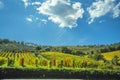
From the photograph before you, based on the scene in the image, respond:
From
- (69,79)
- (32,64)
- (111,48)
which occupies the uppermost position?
(111,48)

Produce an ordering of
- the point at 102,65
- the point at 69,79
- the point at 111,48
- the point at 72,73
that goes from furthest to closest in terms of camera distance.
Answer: the point at 111,48
the point at 102,65
the point at 72,73
the point at 69,79

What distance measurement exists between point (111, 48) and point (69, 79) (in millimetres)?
81882

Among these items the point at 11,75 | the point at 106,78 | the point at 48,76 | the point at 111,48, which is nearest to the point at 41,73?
the point at 48,76

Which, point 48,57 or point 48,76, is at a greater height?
point 48,57

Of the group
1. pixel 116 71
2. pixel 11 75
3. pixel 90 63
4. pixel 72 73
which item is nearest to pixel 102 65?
Answer: pixel 90 63

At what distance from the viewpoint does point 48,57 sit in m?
111

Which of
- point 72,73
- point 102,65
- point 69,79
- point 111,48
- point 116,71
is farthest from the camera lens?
point 111,48

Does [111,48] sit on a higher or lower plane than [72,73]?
higher

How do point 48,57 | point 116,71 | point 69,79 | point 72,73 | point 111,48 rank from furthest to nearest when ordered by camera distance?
point 111,48 < point 48,57 < point 116,71 < point 72,73 < point 69,79

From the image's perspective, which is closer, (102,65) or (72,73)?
(72,73)

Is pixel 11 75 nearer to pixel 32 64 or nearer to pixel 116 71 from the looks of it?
pixel 32 64

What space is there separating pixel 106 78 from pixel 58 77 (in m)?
14.8

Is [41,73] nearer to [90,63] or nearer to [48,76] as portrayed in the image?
[48,76]

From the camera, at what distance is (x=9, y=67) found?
2874 inches
